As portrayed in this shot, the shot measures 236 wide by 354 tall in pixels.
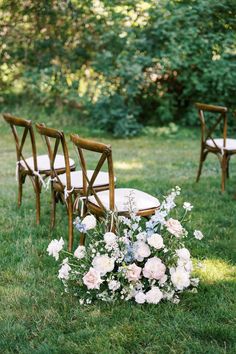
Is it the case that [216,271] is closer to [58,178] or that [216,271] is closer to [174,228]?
[174,228]

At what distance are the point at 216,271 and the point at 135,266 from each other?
73cm

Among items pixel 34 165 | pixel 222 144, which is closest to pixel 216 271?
pixel 34 165

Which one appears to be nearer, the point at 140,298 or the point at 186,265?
the point at 140,298

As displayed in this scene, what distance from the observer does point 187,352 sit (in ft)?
8.74

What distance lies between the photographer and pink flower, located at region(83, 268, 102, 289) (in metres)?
3.12

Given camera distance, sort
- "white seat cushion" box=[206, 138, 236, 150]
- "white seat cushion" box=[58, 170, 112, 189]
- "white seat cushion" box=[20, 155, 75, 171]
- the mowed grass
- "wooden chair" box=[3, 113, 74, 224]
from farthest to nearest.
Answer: "white seat cushion" box=[206, 138, 236, 150], "white seat cushion" box=[20, 155, 75, 171], "wooden chair" box=[3, 113, 74, 224], "white seat cushion" box=[58, 170, 112, 189], the mowed grass

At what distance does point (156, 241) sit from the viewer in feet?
10.5

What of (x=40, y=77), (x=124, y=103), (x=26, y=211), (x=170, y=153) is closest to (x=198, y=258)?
(x=26, y=211)

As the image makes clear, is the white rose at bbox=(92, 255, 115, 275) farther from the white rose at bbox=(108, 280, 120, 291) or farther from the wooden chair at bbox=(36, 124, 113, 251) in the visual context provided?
the wooden chair at bbox=(36, 124, 113, 251)

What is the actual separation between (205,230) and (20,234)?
5.04 feet

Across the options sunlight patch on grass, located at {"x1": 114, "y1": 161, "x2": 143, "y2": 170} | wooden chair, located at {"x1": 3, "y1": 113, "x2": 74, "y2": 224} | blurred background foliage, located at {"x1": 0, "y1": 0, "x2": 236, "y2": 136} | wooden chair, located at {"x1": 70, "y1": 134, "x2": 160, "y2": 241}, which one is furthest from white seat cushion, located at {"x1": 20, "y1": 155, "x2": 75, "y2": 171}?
blurred background foliage, located at {"x1": 0, "y1": 0, "x2": 236, "y2": 136}

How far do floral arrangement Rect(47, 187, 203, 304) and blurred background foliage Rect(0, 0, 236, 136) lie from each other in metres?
6.31

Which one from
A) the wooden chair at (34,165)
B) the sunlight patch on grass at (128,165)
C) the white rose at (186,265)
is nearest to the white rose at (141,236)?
the white rose at (186,265)

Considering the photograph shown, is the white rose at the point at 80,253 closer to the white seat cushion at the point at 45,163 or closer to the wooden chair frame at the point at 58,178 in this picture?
the wooden chair frame at the point at 58,178
